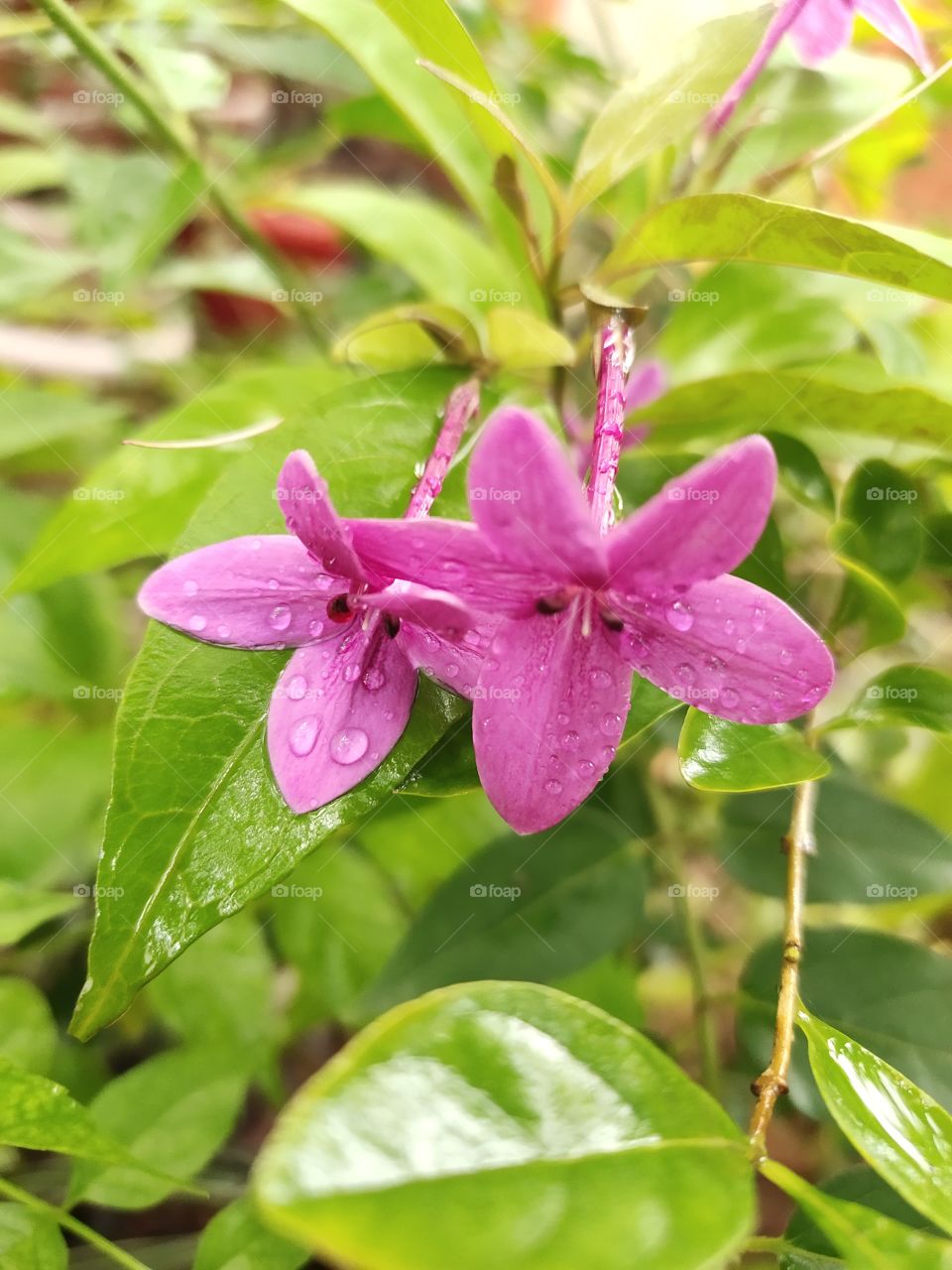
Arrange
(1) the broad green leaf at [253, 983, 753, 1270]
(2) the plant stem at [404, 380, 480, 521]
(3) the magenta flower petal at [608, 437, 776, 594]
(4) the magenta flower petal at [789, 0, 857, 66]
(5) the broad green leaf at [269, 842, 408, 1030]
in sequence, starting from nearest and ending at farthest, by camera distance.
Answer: (1) the broad green leaf at [253, 983, 753, 1270], (3) the magenta flower petal at [608, 437, 776, 594], (2) the plant stem at [404, 380, 480, 521], (4) the magenta flower petal at [789, 0, 857, 66], (5) the broad green leaf at [269, 842, 408, 1030]

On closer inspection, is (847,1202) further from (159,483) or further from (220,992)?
(159,483)

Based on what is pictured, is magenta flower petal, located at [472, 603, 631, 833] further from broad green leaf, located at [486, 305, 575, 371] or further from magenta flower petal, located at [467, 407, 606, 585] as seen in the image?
broad green leaf, located at [486, 305, 575, 371]

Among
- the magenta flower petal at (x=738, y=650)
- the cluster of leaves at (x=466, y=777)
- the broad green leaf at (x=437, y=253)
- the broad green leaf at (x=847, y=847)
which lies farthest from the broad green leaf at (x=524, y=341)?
the broad green leaf at (x=847, y=847)

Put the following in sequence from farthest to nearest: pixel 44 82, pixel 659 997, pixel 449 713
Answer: pixel 44 82 < pixel 659 997 < pixel 449 713

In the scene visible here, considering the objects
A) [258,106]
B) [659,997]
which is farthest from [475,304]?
[258,106]

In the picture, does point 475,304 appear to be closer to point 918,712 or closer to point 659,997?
point 918,712

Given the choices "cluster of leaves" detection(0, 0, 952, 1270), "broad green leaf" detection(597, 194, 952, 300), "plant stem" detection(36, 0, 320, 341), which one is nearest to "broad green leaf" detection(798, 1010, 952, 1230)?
"cluster of leaves" detection(0, 0, 952, 1270)
